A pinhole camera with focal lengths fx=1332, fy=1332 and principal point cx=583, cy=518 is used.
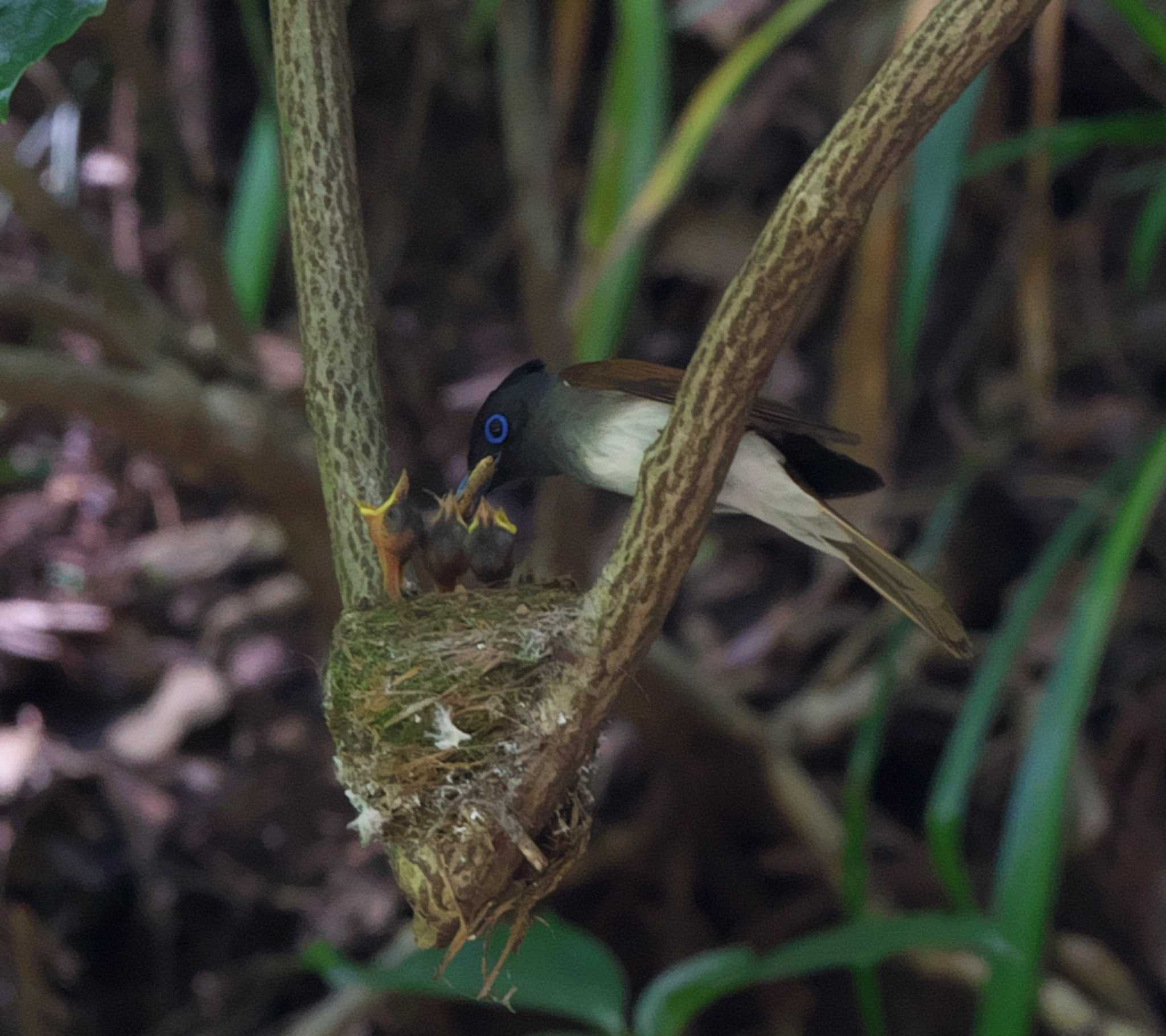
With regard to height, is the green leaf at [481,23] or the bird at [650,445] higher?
the green leaf at [481,23]

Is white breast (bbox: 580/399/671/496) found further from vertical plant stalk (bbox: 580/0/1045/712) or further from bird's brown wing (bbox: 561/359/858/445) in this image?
vertical plant stalk (bbox: 580/0/1045/712)

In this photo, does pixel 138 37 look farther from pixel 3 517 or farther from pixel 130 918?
pixel 130 918

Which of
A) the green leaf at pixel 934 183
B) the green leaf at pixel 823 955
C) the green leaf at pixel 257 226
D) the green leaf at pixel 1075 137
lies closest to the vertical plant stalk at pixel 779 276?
the green leaf at pixel 823 955

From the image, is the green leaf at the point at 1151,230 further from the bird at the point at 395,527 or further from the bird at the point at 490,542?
the bird at the point at 395,527

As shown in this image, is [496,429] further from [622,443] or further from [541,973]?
[541,973]

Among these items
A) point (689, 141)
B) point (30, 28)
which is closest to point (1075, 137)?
point (689, 141)

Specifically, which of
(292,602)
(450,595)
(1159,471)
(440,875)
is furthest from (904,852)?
(440,875)
